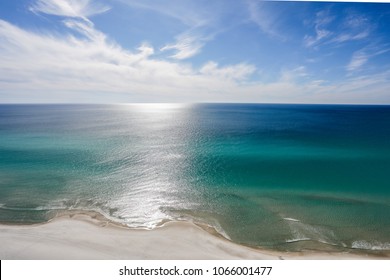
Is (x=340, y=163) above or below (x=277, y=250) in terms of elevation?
above

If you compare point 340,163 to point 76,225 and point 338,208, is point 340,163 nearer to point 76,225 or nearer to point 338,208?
point 338,208

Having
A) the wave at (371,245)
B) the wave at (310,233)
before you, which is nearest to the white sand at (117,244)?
the wave at (371,245)

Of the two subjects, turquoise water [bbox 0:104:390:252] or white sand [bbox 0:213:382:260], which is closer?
white sand [bbox 0:213:382:260]

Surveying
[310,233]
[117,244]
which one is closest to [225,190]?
[310,233]

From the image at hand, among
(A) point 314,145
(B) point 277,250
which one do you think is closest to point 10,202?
(B) point 277,250

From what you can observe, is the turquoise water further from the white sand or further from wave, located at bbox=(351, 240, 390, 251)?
the white sand

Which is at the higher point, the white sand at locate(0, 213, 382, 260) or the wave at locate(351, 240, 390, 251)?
the white sand at locate(0, 213, 382, 260)

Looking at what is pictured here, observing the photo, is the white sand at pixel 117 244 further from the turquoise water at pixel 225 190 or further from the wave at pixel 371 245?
the turquoise water at pixel 225 190

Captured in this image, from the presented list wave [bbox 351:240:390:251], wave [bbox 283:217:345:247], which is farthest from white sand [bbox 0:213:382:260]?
wave [bbox 283:217:345:247]

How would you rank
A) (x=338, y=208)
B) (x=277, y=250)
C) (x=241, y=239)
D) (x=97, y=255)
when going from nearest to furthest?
1. (x=97, y=255)
2. (x=277, y=250)
3. (x=241, y=239)
4. (x=338, y=208)
